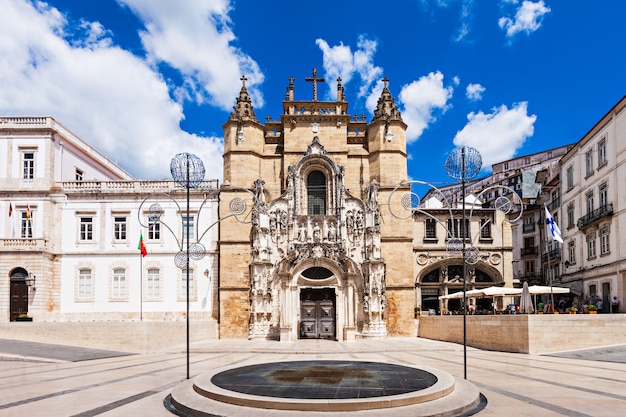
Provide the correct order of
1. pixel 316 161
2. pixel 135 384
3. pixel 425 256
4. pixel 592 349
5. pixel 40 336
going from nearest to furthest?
1. pixel 135 384
2. pixel 592 349
3. pixel 40 336
4. pixel 316 161
5. pixel 425 256

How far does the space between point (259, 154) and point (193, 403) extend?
85.0 feet

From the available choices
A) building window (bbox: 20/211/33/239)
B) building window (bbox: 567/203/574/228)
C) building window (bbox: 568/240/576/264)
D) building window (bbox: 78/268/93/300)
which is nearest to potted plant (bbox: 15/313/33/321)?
building window (bbox: 78/268/93/300)

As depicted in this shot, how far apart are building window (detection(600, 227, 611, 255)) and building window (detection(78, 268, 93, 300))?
107 ft

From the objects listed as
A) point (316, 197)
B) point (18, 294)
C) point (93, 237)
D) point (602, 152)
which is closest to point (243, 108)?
point (316, 197)

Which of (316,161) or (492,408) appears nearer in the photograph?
(492,408)

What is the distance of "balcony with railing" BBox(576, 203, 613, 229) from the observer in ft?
107

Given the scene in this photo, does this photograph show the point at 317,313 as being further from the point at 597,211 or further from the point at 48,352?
the point at 597,211

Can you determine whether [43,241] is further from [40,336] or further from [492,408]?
[492,408]

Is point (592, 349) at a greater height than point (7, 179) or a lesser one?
lesser

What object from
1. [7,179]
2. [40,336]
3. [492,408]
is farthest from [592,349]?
[7,179]

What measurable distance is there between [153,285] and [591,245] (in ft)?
95.7

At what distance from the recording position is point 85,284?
112 feet

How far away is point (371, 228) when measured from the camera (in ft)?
111

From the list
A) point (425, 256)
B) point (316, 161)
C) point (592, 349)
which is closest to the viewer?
point (592, 349)
